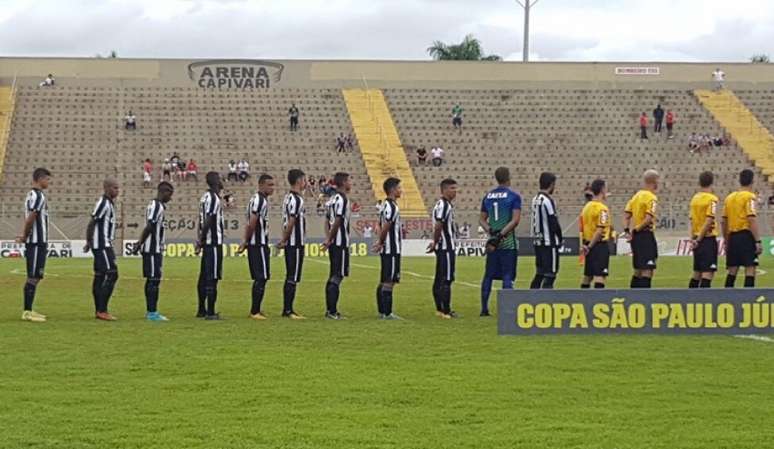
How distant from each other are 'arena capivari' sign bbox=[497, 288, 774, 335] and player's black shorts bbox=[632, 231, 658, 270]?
3059mm

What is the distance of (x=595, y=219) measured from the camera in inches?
738

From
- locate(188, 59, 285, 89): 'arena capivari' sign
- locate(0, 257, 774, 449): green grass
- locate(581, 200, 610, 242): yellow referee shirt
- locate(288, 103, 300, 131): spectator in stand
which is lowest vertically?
locate(0, 257, 774, 449): green grass

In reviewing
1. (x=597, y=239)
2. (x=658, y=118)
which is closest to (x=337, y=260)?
(x=597, y=239)

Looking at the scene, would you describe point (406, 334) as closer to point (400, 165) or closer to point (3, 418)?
point (3, 418)

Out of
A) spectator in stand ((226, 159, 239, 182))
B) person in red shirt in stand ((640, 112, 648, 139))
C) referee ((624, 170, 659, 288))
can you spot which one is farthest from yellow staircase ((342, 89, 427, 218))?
referee ((624, 170, 659, 288))

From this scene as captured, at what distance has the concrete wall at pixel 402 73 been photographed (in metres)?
62.6

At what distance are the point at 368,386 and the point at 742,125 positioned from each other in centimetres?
5371

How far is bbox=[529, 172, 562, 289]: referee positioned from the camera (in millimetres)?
18312

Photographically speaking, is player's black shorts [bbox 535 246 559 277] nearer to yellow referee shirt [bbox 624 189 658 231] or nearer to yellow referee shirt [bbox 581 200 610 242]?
yellow referee shirt [bbox 581 200 610 242]

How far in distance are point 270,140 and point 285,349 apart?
4554 cm

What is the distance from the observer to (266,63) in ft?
210

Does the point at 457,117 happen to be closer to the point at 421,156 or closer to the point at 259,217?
the point at 421,156

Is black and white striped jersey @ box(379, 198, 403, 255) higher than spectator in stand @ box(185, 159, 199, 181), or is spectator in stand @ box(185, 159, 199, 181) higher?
spectator in stand @ box(185, 159, 199, 181)

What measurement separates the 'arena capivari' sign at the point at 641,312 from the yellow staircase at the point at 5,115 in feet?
144
